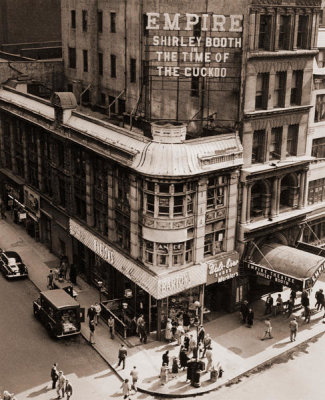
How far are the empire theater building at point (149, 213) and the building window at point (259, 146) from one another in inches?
92.6

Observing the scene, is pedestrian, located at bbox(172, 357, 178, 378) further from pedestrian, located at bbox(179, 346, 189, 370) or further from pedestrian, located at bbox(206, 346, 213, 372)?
pedestrian, located at bbox(206, 346, 213, 372)

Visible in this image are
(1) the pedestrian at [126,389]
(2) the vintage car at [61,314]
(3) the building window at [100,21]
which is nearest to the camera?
(1) the pedestrian at [126,389]

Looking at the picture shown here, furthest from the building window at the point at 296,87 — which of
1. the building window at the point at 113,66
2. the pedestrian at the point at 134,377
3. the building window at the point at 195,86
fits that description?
the pedestrian at the point at 134,377

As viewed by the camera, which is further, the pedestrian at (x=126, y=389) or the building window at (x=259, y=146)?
the building window at (x=259, y=146)

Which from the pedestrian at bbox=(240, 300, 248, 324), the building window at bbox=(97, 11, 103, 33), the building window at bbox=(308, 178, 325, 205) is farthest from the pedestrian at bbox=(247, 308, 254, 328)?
the building window at bbox=(97, 11, 103, 33)

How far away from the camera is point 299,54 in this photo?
140 ft

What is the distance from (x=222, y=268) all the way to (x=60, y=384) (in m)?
14.5

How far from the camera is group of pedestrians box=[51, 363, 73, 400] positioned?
109ft

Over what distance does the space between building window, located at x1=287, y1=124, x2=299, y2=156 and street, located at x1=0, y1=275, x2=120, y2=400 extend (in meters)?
21.2

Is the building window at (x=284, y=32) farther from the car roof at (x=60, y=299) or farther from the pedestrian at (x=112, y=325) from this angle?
the car roof at (x=60, y=299)

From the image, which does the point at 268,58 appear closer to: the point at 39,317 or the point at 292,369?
the point at 292,369

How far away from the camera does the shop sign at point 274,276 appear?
40781 mm

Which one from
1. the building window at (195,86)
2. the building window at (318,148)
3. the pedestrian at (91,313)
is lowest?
the pedestrian at (91,313)

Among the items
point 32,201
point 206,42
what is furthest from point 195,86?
point 32,201
